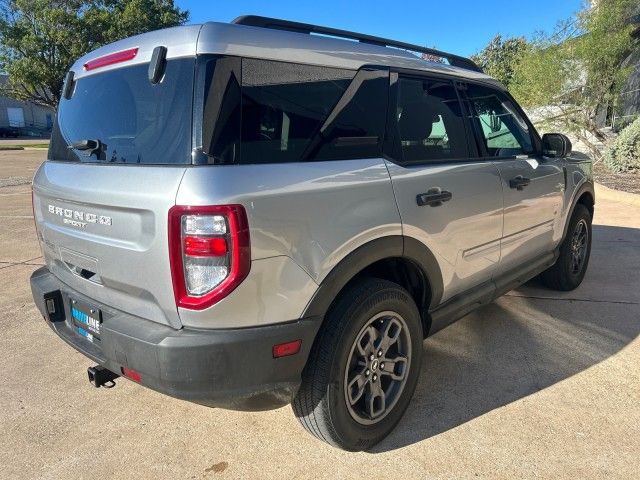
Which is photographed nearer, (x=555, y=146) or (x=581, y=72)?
(x=555, y=146)

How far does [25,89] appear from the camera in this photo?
3003 cm

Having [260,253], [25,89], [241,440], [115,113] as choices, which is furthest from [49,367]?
[25,89]

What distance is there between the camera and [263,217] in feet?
6.16

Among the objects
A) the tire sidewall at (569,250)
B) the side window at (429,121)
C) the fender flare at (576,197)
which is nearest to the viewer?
the side window at (429,121)

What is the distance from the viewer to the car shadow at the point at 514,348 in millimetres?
2814

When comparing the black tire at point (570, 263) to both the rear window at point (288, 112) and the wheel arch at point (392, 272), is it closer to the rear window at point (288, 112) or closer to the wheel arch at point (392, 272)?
the wheel arch at point (392, 272)

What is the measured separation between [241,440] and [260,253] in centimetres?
123

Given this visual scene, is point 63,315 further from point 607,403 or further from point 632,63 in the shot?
point 632,63

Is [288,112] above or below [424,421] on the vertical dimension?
above

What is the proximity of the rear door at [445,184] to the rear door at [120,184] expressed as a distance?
107cm

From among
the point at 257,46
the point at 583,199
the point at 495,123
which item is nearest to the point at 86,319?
the point at 257,46

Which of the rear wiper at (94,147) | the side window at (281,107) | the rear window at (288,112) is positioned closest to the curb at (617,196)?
the rear window at (288,112)

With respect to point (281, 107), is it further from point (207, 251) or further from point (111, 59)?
point (111, 59)

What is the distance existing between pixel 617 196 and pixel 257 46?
9555mm
